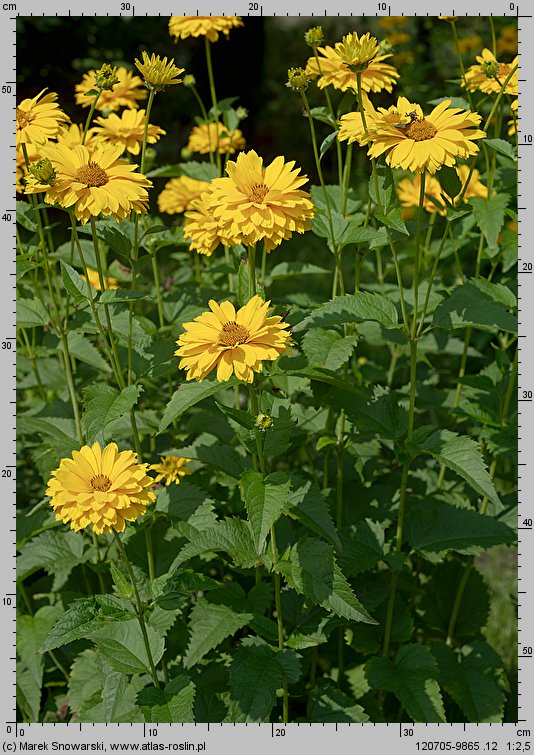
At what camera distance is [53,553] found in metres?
2.45

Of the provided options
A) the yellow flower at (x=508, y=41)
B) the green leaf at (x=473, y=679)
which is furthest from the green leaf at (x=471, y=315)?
the yellow flower at (x=508, y=41)

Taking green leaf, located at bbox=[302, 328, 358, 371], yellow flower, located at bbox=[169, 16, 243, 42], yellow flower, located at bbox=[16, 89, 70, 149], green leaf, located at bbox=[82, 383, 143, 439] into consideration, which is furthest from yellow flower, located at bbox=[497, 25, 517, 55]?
green leaf, located at bbox=[82, 383, 143, 439]

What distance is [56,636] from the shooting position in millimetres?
1812

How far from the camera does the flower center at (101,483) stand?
1.78m

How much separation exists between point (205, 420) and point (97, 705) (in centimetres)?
89

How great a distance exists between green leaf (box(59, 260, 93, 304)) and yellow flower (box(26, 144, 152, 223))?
14cm

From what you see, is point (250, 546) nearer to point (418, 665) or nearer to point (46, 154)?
point (418, 665)

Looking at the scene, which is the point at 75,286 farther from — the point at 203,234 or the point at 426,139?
the point at 426,139

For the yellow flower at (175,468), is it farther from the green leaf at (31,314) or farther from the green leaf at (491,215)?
the green leaf at (491,215)

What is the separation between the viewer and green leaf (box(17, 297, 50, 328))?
2404 mm

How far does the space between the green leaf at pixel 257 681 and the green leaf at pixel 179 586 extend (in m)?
0.29

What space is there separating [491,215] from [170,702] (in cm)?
164

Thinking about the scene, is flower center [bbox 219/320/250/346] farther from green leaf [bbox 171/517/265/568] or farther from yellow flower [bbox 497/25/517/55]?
yellow flower [bbox 497/25/517/55]

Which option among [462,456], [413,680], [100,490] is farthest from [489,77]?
[413,680]
